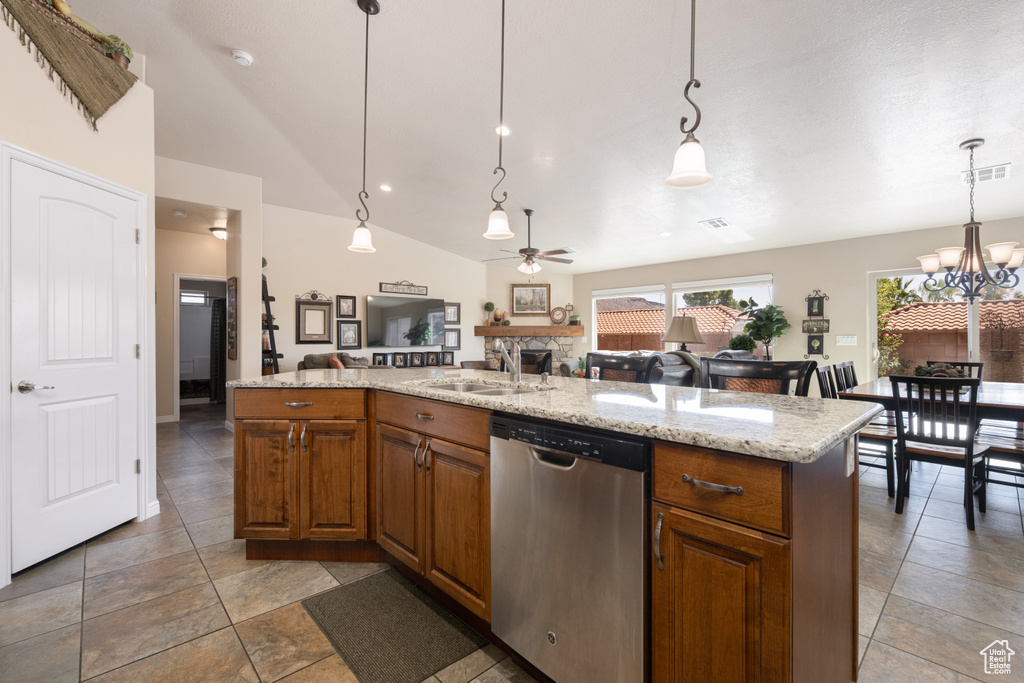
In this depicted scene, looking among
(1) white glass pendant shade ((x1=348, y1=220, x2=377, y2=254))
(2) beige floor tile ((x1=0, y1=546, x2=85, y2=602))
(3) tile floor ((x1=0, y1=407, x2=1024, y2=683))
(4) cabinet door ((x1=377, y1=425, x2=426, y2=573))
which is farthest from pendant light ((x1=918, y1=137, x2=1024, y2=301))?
(2) beige floor tile ((x1=0, y1=546, x2=85, y2=602))

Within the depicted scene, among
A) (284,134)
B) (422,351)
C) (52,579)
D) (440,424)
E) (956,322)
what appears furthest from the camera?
(422,351)

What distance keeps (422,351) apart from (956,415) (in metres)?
6.24

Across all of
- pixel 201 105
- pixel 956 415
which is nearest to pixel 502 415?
pixel 956 415

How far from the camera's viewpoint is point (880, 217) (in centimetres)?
473

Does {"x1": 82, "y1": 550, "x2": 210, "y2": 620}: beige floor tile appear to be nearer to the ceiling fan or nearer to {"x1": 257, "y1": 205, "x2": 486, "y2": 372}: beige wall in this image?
the ceiling fan

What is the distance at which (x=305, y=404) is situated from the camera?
2150 mm

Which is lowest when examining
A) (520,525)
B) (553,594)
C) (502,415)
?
(553,594)

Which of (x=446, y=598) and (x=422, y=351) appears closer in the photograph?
(x=446, y=598)

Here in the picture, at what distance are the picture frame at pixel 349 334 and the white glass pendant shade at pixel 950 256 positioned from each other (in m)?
6.47

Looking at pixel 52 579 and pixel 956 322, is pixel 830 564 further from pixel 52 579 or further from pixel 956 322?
pixel 956 322

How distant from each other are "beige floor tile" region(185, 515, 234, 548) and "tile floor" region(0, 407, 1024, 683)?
0.4 inches

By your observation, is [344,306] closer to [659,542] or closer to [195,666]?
[195,666]

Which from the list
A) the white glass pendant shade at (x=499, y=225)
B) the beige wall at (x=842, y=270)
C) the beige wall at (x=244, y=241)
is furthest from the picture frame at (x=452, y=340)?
the white glass pendant shade at (x=499, y=225)

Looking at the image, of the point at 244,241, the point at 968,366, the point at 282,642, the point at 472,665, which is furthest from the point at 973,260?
the point at 244,241
